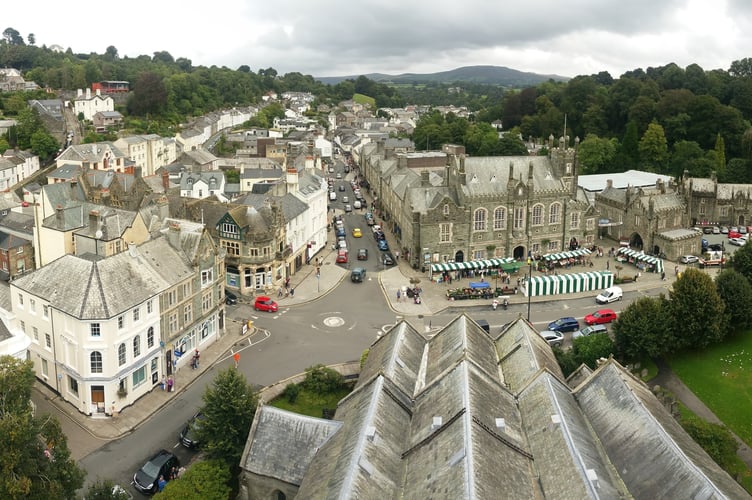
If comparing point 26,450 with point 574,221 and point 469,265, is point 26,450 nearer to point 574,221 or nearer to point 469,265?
point 469,265

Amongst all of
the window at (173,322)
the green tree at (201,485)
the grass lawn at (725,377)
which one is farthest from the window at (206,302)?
the grass lawn at (725,377)

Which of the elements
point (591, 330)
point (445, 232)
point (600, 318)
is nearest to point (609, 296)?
point (600, 318)

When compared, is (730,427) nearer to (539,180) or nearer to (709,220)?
(539,180)

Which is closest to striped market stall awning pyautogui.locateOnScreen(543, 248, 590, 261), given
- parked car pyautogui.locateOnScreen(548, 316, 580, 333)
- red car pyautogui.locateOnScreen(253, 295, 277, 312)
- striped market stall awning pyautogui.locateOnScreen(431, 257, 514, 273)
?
striped market stall awning pyautogui.locateOnScreen(431, 257, 514, 273)

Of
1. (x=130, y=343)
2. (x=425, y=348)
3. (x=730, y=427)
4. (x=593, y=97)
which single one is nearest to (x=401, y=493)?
(x=425, y=348)

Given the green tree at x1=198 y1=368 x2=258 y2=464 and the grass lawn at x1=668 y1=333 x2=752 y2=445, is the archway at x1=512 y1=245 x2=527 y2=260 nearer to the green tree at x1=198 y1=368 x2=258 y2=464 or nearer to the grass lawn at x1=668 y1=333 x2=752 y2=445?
the grass lawn at x1=668 y1=333 x2=752 y2=445

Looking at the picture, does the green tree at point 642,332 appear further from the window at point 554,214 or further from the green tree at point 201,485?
the green tree at point 201,485

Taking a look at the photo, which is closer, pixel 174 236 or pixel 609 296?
pixel 174 236
